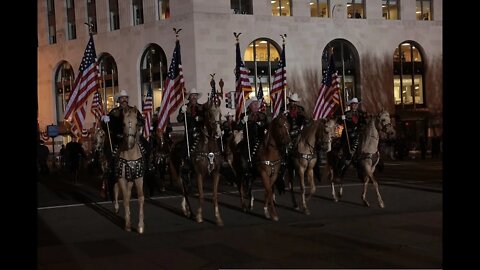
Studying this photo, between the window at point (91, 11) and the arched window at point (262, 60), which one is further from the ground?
the window at point (91, 11)

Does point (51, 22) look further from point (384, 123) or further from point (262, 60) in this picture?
point (384, 123)

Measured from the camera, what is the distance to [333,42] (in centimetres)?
5275

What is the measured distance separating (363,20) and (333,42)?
3.41 meters

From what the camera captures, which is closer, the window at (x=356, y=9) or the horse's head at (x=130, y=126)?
the horse's head at (x=130, y=126)

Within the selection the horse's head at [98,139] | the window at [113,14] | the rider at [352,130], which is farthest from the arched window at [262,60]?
the rider at [352,130]

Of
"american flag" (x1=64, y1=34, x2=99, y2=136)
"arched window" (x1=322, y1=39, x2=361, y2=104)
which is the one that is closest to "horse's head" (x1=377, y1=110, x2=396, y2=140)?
"american flag" (x1=64, y1=34, x2=99, y2=136)

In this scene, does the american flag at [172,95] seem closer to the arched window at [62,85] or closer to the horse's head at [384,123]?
the horse's head at [384,123]

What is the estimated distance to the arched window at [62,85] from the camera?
2313 inches

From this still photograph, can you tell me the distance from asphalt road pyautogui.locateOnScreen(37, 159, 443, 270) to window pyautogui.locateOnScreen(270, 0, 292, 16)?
3550 centimetres

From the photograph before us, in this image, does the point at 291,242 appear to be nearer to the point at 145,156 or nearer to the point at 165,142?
the point at 145,156

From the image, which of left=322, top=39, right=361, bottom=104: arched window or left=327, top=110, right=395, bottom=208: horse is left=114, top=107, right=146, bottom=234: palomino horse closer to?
left=327, top=110, right=395, bottom=208: horse

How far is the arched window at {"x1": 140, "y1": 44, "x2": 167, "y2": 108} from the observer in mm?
51031

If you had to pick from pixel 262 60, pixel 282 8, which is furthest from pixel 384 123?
pixel 282 8

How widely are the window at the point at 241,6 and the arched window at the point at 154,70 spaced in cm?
725
